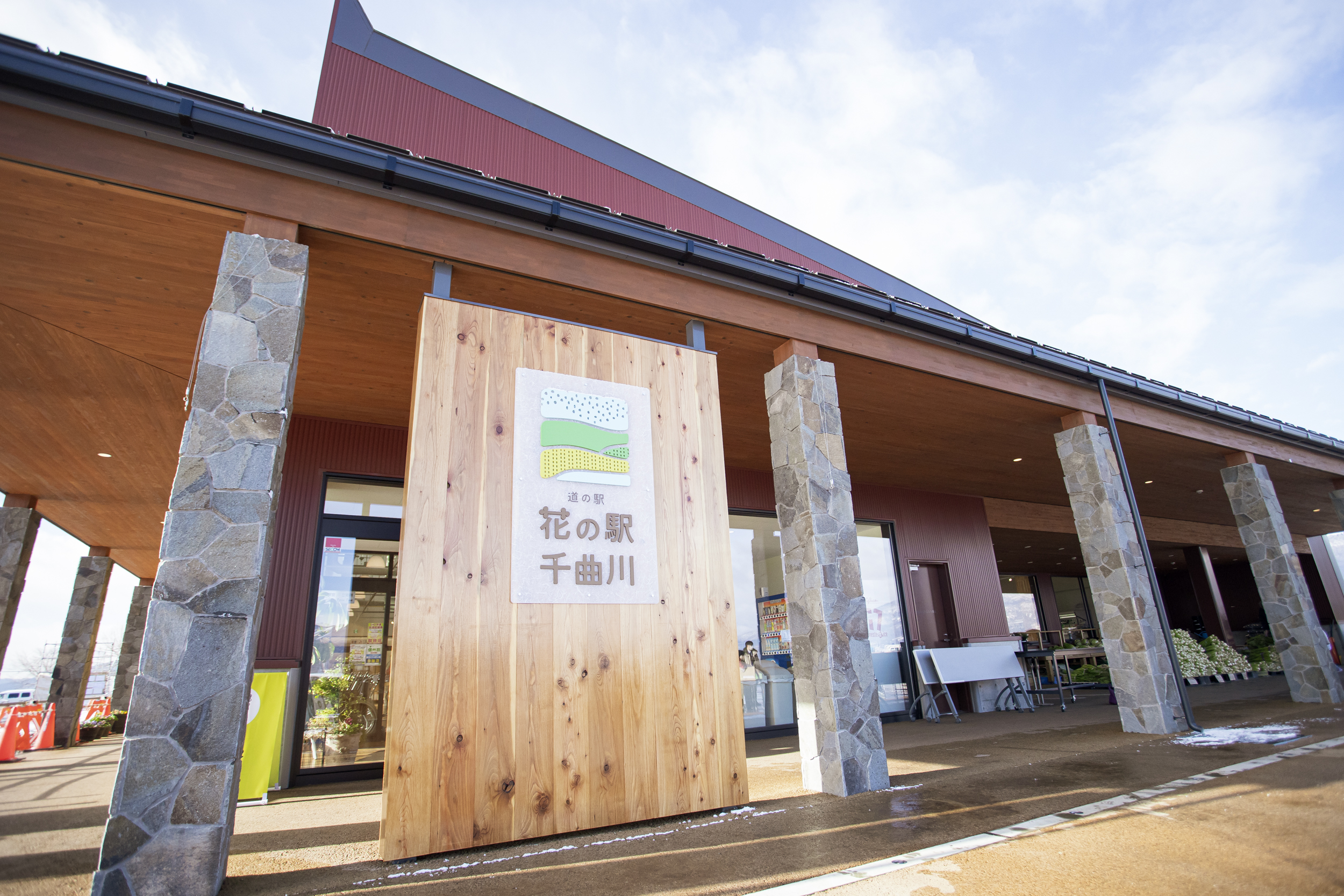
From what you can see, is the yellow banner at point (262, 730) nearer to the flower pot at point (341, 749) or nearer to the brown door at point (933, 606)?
the flower pot at point (341, 749)

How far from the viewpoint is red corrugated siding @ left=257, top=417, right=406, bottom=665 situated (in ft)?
19.4

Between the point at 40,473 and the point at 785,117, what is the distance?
36.9 ft

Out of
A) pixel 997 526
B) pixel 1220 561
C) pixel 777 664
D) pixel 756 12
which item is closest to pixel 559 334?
pixel 756 12

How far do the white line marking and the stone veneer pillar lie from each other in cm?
232

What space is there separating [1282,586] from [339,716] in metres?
12.1

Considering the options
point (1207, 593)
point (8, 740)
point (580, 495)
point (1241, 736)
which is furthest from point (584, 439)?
point (1207, 593)

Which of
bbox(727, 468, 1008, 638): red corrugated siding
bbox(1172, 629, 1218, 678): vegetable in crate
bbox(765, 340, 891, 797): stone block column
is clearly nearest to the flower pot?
bbox(765, 340, 891, 797): stone block column

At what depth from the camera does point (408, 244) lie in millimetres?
3730

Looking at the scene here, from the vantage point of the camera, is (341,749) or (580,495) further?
(341,749)

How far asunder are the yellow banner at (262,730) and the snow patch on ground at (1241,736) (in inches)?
303

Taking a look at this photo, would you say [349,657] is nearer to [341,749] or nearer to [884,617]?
[341,749]

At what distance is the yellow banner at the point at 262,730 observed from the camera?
4.84m

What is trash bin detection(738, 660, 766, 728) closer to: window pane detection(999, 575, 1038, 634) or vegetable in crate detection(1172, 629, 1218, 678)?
vegetable in crate detection(1172, 629, 1218, 678)

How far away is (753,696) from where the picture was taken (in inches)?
323
